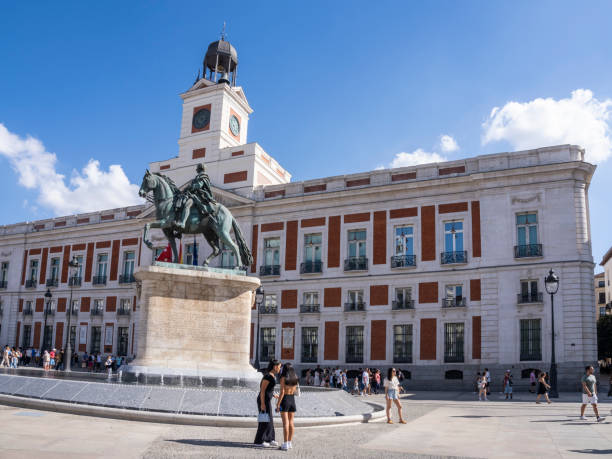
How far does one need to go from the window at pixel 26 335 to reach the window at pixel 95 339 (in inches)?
272

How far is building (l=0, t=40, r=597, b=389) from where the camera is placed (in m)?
30.6

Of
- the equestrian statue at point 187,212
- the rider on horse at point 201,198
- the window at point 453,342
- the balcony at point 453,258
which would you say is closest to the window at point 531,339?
the window at point 453,342

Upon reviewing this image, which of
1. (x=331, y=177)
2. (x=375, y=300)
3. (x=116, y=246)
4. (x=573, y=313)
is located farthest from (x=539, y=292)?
(x=116, y=246)

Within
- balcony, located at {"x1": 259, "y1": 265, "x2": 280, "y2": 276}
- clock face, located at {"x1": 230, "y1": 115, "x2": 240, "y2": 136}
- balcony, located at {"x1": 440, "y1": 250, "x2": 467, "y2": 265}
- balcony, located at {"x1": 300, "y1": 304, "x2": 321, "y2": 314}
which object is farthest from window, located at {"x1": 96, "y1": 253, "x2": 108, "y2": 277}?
balcony, located at {"x1": 440, "y1": 250, "x2": 467, "y2": 265}

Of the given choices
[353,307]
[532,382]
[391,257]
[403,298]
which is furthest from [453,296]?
[532,382]

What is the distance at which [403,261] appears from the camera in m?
34.5

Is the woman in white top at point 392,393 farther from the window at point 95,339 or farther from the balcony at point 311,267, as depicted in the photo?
the window at point 95,339

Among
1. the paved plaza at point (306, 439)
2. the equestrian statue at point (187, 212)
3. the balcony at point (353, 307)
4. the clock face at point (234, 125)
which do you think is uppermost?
the clock face at point (234, 125)

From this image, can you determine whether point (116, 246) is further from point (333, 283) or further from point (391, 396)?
point (391, 396)

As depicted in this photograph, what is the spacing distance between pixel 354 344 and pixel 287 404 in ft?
84.2

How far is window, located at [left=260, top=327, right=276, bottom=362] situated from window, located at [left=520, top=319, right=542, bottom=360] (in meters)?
14.8

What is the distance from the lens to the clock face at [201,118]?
4430 cm

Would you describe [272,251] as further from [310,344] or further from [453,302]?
[453,302]

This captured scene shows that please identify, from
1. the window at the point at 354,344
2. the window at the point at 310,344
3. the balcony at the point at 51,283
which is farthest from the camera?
the balcony at the point at 51,283
